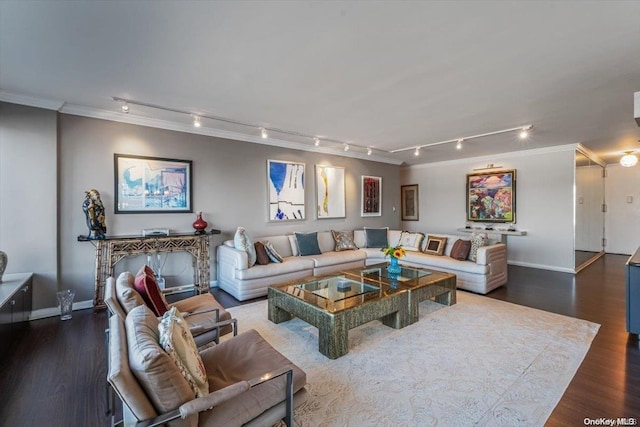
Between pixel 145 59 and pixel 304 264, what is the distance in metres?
3.49

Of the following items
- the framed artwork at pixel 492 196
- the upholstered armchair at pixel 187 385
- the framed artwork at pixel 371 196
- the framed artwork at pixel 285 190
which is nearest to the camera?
the upholstered armchair at pixel 187 385

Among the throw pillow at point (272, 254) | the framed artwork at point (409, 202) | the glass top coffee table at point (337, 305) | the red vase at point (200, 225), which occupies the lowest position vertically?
the glass top coffee table at point (337, 305)

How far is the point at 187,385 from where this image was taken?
1282 millimetres

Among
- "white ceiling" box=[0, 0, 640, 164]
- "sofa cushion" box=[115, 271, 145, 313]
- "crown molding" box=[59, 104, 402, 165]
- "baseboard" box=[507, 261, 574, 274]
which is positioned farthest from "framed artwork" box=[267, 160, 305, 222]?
"baseboard" box=[507, 261, 574, 274]

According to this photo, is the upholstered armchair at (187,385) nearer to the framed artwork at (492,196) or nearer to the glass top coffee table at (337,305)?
the glass top coffee table at (337,305)

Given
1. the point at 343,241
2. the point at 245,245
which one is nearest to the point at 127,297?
the point at 245,245

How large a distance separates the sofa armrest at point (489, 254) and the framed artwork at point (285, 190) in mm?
3336

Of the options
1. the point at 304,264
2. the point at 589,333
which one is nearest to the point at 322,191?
the point at 304,264

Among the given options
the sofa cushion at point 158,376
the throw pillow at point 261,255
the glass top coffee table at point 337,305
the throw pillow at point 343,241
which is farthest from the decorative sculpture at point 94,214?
the throw pillow at point 343,241

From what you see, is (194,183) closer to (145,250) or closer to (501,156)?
(145,250)

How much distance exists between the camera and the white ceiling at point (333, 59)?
77.4 inches

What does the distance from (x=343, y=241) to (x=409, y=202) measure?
374 cm

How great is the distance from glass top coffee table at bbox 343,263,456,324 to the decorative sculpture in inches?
132

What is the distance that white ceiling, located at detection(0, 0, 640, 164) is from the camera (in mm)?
1965
